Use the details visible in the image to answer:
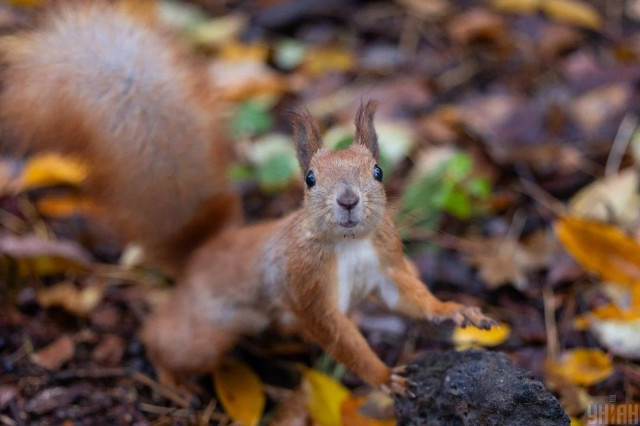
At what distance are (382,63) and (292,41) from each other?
0.49 meters

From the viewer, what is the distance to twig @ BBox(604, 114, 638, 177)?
276cm

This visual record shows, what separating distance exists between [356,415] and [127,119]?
41.7 inches

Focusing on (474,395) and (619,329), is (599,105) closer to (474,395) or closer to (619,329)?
(619,329)

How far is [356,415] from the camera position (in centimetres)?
185

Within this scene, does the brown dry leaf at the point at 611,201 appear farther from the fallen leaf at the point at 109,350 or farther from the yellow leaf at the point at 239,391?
the fallen leaf at the point at 109,350

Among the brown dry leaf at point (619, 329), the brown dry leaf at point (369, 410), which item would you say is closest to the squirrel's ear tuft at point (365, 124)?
the brown dry leaf at point (369, 410)

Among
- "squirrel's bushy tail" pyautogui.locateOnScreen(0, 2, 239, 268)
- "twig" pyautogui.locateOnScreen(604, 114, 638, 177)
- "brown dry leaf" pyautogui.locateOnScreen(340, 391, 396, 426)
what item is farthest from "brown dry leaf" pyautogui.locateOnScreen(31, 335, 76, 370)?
"twig" pyautogui.locateOnScreen(604, 114, 638, 177)

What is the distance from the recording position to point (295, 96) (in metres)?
3.40

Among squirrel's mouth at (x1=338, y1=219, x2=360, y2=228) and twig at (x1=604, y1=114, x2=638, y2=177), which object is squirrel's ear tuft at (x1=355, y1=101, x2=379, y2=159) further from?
twig at (x1=604, y1=114, x2=638, y2=177)

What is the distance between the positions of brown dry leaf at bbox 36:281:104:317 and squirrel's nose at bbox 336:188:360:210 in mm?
1223

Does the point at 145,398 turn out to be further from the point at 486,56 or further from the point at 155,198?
the point at 486,56

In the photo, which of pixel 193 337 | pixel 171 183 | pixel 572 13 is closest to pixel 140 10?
pixel 171 183

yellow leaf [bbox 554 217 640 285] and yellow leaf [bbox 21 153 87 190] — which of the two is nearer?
yellow leaf [bbox 554 217 640 285]
